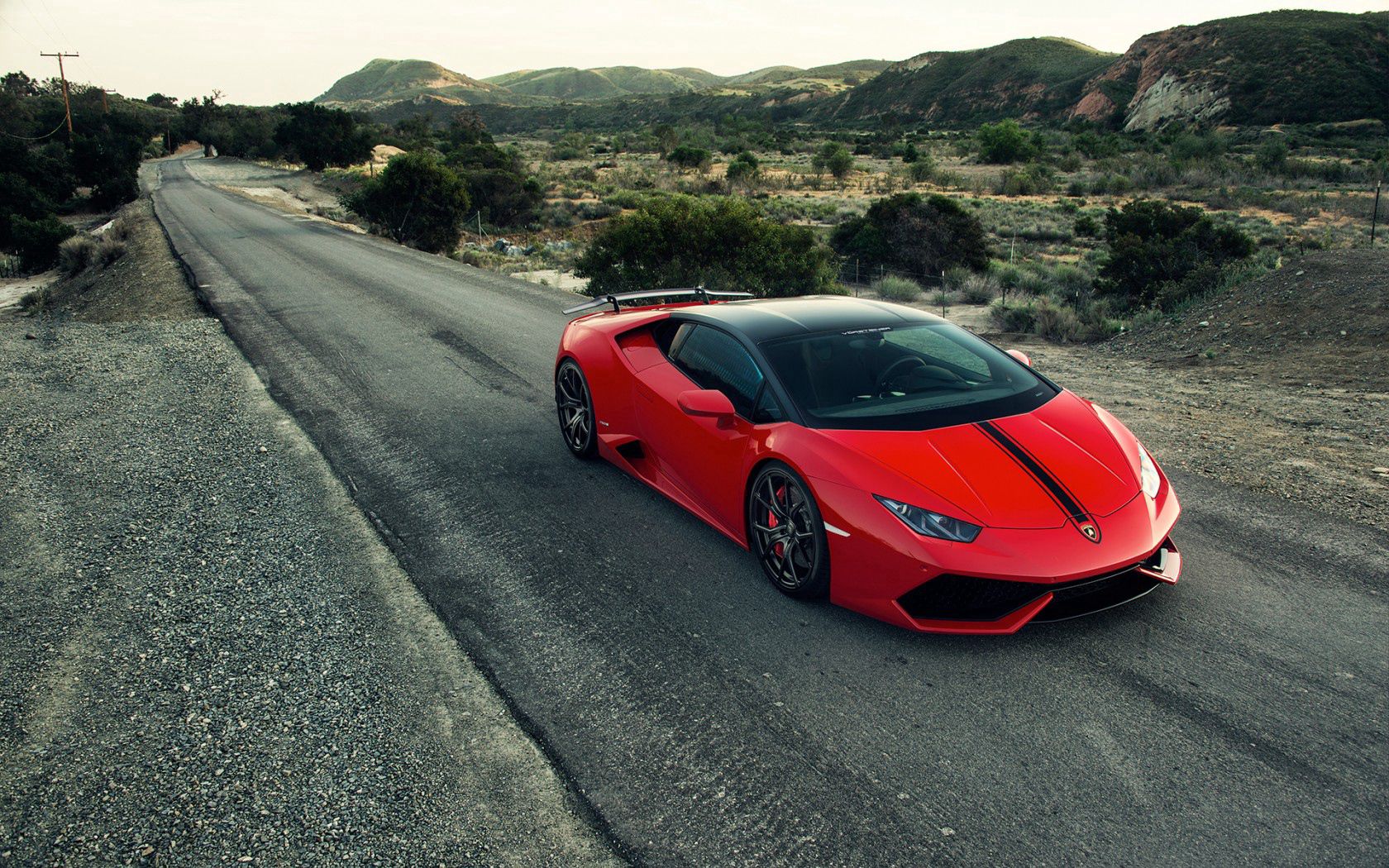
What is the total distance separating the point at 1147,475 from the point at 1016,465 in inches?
31.3

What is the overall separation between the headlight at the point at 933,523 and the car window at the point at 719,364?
1095 millimetres

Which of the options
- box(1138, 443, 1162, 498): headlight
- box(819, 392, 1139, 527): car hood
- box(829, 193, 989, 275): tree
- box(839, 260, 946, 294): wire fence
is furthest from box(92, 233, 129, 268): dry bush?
box(1138, 443, 1162, 498): headlight

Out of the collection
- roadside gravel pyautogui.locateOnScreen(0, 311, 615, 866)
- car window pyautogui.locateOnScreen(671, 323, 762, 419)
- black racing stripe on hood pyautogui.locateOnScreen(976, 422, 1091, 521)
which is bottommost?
roadside gravel pyautogui.locateOnScreen(0, 311, 615, 866)

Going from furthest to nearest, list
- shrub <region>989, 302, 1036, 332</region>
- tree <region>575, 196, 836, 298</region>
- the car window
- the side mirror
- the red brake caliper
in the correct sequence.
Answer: tree <region>575, 196, 836, 298</region> < shrub <region>989, 302, 1036, 332</region> < the car window < the side mirror < the red brake caliper

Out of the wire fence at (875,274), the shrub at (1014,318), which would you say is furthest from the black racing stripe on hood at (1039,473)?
the wire fence at (875,274)

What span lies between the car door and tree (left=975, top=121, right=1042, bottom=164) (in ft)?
171

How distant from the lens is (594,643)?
13.6 ft

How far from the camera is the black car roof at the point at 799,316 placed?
5109 mm

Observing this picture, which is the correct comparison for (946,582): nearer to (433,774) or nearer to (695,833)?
(695,833)

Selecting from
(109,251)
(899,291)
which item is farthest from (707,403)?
(109,251)

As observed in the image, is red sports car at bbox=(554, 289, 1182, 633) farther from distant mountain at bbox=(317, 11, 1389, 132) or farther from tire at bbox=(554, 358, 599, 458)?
distant mountain at bbox=(317, 11, 1389, 132)

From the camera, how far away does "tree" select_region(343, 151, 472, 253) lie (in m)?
26.9

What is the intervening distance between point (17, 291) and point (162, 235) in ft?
25.1

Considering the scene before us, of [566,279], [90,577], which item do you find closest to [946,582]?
→ [90,577]
